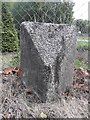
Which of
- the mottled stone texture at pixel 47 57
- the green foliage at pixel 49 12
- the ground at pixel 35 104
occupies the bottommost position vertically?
the ground at pixel 35 104

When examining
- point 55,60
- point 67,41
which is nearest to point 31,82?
point 55,60

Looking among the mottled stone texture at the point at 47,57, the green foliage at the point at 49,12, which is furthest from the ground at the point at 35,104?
the green foliage at the point at 49,12

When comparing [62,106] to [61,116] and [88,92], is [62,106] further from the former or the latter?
[88,92]

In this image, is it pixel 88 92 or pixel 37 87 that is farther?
pixel 88 92

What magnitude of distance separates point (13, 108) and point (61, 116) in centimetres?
31

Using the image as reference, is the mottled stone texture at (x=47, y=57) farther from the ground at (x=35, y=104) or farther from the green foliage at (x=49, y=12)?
the green foliage at (x=49, y=12)

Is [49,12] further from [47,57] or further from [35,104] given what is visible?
[35,104]

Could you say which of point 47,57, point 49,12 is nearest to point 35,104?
point 47,57

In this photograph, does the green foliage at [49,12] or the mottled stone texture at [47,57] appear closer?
the mottled stone texture at [47,57]

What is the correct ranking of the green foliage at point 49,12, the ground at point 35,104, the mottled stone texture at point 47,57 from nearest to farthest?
the ground at point 35,104, the mottled stone texture at point 47,57, the green foliage at point 49,12

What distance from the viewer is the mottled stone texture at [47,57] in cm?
190

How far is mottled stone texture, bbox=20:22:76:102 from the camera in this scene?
6.22 ft

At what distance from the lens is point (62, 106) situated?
6.03 feet

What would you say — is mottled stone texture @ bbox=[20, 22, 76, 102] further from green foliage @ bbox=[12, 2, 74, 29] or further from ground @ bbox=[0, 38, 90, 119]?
green foliage @ bbox=[12, 2, 74, 29]
